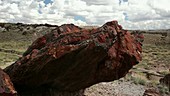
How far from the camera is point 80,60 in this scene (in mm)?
12766

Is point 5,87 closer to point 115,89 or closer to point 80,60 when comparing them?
point 80,60

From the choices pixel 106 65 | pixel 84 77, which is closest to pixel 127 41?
pixel 106 65

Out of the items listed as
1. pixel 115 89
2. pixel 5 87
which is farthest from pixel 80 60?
pixel 115 89

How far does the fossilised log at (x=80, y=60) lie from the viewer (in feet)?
41.5

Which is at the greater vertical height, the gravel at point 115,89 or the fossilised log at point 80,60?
the fossilised log at point 80,60

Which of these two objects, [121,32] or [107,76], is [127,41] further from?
[107,76]

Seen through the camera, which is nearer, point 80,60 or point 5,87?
point 5,87

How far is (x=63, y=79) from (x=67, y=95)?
1.34 meters

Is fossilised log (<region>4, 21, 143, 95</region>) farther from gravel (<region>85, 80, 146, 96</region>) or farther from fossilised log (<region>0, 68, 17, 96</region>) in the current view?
gravel (<region>85, 80, 146, 96</region>)

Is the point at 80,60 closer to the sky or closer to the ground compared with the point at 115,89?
closer to the sky

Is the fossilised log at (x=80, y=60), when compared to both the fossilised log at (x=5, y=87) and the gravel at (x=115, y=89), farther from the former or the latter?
the gravel at (x=115, y=89)

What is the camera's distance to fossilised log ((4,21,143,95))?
41.5ft

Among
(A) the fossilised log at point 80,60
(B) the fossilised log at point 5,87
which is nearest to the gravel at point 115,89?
(A) the fossilised log at point 80,60

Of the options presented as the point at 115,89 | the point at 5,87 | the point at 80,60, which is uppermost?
the point at 80,60
